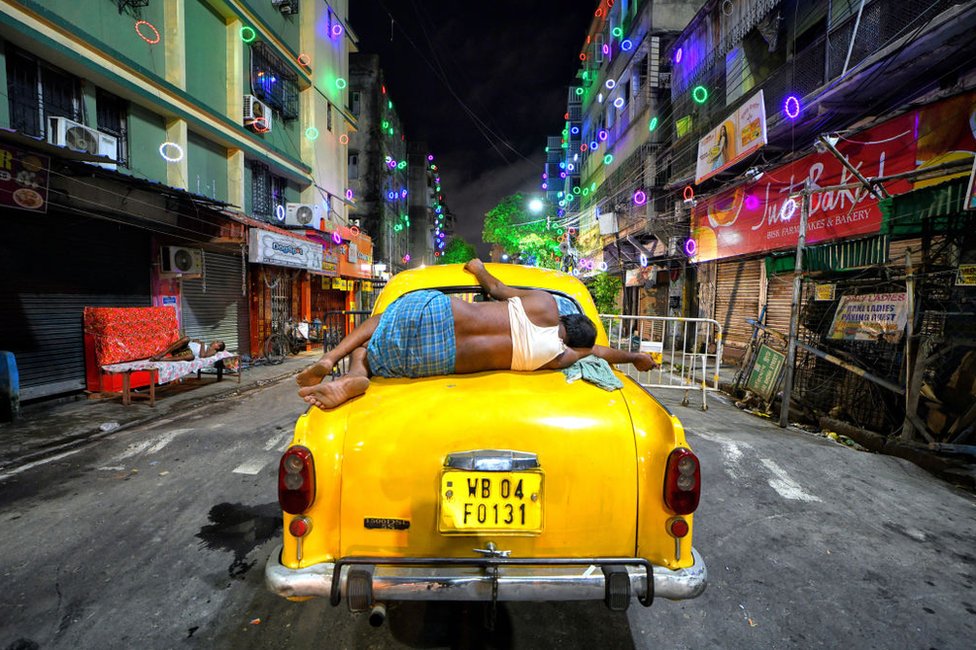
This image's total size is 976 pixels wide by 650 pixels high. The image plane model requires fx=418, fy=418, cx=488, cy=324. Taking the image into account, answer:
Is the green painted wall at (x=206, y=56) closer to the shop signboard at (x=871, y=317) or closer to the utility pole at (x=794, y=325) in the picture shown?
the utility pole at (x=794, y=325)

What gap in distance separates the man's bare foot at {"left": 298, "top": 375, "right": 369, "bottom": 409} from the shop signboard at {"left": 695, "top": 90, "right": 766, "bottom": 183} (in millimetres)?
12365

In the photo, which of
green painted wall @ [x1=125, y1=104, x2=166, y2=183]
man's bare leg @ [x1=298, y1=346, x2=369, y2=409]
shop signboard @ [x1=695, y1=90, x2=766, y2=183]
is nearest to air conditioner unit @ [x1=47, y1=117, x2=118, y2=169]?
green painted wall @ [x1=125, y1=104, x2=166, y2=183]

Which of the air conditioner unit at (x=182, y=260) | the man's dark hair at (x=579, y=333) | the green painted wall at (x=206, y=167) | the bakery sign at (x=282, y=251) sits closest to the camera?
the man's dark hair at (x=579, y=333)

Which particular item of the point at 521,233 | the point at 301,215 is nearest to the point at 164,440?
the point at 301,215

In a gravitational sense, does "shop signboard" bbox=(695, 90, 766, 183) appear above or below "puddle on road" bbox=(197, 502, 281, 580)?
above

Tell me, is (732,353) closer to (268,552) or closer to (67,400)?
(268,552)

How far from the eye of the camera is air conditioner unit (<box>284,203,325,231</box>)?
1500 cm

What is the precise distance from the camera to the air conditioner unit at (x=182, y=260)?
32.1 feet

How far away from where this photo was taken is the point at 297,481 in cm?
190

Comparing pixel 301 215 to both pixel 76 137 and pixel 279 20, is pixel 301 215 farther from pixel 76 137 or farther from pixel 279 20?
pixel 76 137

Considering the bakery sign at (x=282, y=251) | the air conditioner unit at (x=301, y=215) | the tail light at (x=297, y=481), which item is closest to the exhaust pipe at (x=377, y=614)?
the tail light at (x=297, y=481)

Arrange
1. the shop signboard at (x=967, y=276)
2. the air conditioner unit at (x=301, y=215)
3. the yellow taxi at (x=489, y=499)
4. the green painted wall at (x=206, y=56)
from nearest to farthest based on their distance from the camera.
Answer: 1. the yellow taxi at (x=489, y=499)
2. the shop signboard at (x=967, y=276)
3. the green painted wall at (x=206, y=56)
4. the air conditioner unit at (x=301, y=215)

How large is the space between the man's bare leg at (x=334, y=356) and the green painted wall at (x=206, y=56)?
12602 mm

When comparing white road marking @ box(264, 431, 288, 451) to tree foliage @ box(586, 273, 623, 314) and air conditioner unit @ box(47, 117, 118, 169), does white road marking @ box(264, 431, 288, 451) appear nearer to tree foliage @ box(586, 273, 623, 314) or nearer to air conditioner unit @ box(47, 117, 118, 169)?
air conditioner unit @ box(47, 117, 118, 169)
